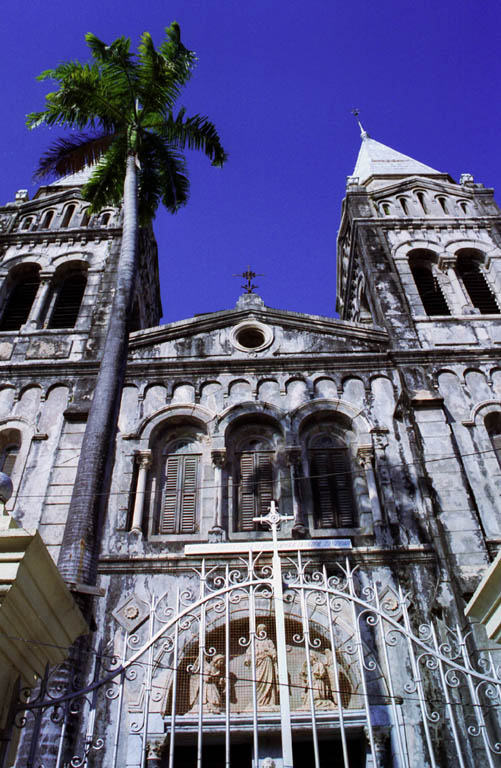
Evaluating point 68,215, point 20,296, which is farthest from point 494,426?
point 68,215

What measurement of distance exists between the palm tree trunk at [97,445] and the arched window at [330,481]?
15.1 ft

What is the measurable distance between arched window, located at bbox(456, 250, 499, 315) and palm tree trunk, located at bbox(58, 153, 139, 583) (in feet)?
34.0

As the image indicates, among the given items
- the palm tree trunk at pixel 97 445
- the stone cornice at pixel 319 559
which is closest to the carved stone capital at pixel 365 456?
the stone cornice at pixel 319 559

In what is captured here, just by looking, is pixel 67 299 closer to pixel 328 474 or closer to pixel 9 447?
pixel 9 447

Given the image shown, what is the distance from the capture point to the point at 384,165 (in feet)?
82.1

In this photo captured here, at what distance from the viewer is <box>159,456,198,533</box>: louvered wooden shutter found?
12734 mm

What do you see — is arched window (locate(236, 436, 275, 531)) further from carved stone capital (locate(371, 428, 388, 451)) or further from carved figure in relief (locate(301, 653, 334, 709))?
carved figure in relief (locate(301, 653, 334, 709))

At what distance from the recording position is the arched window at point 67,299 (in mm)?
17875

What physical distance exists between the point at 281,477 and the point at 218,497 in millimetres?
1394

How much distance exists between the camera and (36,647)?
17.8 feet

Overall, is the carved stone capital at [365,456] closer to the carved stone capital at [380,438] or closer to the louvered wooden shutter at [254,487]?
the carved stone capital at [380,438]

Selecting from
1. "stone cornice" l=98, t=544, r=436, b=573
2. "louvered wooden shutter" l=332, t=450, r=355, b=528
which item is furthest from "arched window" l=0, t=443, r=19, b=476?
→ "louvered wooden shutter" l=332, t=450, r=355, b=528

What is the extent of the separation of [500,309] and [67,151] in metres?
11.7

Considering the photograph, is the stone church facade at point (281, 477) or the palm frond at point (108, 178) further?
the palm frond at point (108, 178)
